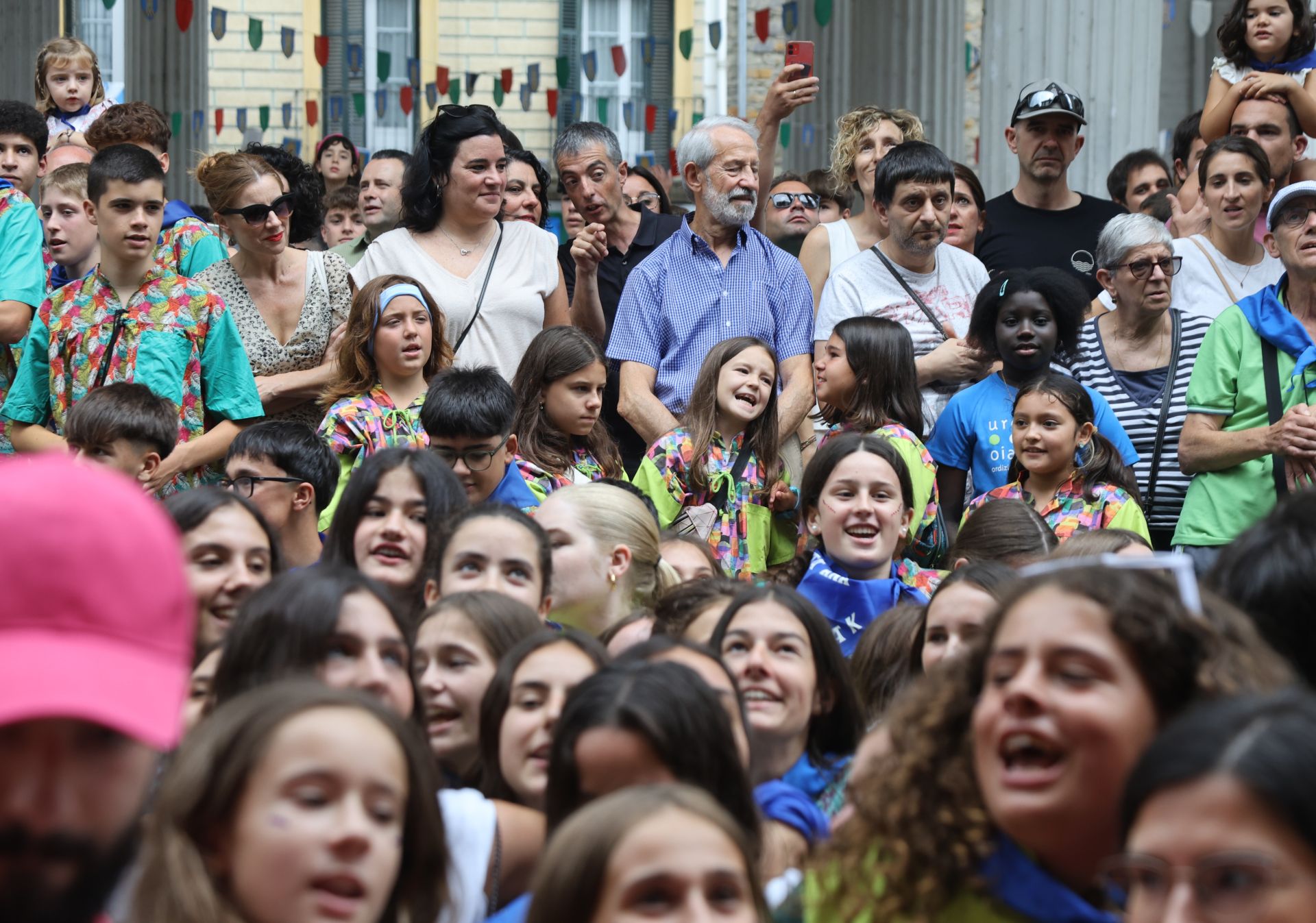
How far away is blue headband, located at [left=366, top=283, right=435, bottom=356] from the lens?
17.2ft

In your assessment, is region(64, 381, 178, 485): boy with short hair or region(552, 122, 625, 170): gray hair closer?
region(64, 381, 178, 485): boy with short hair

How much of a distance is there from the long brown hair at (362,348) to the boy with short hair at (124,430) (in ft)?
2.02

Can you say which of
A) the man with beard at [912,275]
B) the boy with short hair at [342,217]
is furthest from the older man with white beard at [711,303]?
the boy with short hair at [342,217]

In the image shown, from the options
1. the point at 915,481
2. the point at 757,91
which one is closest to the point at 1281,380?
the point at 915,481

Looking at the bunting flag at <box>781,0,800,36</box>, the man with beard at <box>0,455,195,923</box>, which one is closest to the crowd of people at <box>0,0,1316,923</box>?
the man with beard at <box>0,455,195,923</box>

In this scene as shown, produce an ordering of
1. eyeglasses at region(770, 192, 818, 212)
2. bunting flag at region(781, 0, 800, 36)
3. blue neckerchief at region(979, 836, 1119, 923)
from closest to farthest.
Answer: blue neckerchief at region(979, 836, 1119, 923)
eyeglasses at region(770, 192, 818, 212)
bunting flag at region(781, 0, 800, 36)

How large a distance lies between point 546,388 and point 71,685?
4308 millimetres

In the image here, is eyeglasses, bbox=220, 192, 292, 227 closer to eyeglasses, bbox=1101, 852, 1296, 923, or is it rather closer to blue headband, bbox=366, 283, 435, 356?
blue headband, bbox=366, 283, 435, 356

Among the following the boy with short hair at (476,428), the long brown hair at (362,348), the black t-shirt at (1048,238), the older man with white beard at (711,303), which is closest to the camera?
the boy with short hair at (476,428)

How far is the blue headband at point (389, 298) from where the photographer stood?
17.2 ft

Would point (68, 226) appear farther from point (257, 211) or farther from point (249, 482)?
point (249, 482)

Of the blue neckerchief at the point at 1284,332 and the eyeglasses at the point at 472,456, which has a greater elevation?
the blue neckerchief at the point at 1284,332

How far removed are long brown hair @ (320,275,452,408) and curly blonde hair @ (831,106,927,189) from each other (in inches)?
87.6

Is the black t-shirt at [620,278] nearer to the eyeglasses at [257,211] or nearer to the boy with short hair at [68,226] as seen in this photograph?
the eyeglasses at [257,211]
